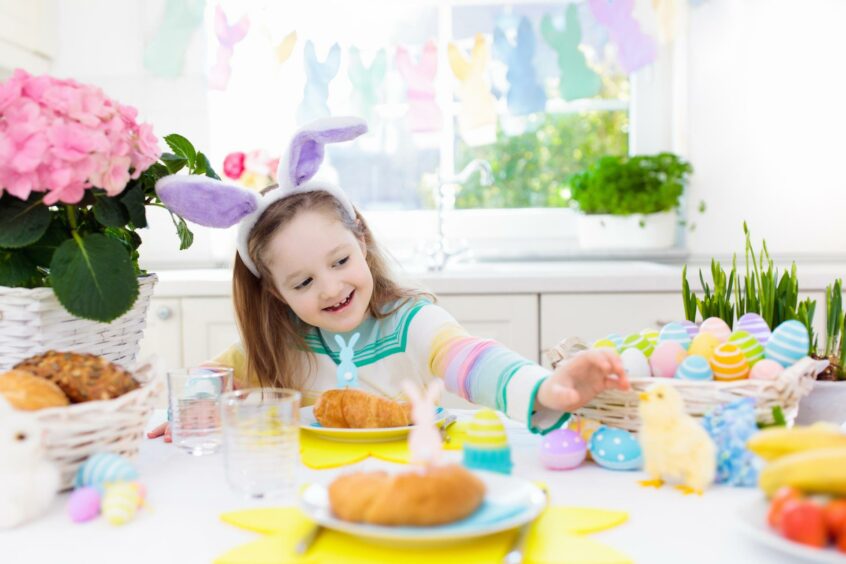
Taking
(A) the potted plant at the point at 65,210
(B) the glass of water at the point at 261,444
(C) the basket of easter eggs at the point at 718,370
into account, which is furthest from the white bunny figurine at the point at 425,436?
(A) the potted plant at the point at 65,210

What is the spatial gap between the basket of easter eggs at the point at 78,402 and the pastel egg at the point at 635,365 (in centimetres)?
48

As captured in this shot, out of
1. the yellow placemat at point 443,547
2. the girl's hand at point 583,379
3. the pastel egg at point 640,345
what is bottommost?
the yellow placemat at point 443,547

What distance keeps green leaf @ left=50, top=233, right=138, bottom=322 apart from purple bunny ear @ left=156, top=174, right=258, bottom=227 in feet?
0.43

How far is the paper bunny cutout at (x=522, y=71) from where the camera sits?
2.74 m

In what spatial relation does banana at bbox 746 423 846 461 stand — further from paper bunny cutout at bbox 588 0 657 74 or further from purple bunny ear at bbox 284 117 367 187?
paper bunny cutout at bbox 588 0 657 74

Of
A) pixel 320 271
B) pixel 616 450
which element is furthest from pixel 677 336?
pixel 320 271

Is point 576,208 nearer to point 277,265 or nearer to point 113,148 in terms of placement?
point 277,265

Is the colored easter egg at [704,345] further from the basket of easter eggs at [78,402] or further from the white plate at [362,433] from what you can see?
the basket of easter eggs at [78,402]

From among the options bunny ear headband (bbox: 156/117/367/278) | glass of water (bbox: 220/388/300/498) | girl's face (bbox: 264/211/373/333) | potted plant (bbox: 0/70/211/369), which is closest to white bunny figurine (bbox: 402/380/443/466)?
glass of water (bbox: 220/388/300/498)

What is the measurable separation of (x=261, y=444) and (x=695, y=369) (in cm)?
44

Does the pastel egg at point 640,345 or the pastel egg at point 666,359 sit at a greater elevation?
the pastel egg at point 640,345

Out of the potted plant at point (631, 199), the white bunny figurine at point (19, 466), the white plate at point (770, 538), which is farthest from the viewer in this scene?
→ the potted plant at point (631, 199)

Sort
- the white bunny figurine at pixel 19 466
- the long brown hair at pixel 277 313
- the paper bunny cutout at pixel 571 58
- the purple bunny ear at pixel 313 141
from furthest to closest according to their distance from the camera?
the paper bunny cutout at pixel 571 58
the long brown hair at pixel 277 313
the purple bunny ear at pixel 313 141
the white bunny figurine at pixel 19 466

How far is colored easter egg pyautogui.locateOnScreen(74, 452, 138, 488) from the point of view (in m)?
0.75
